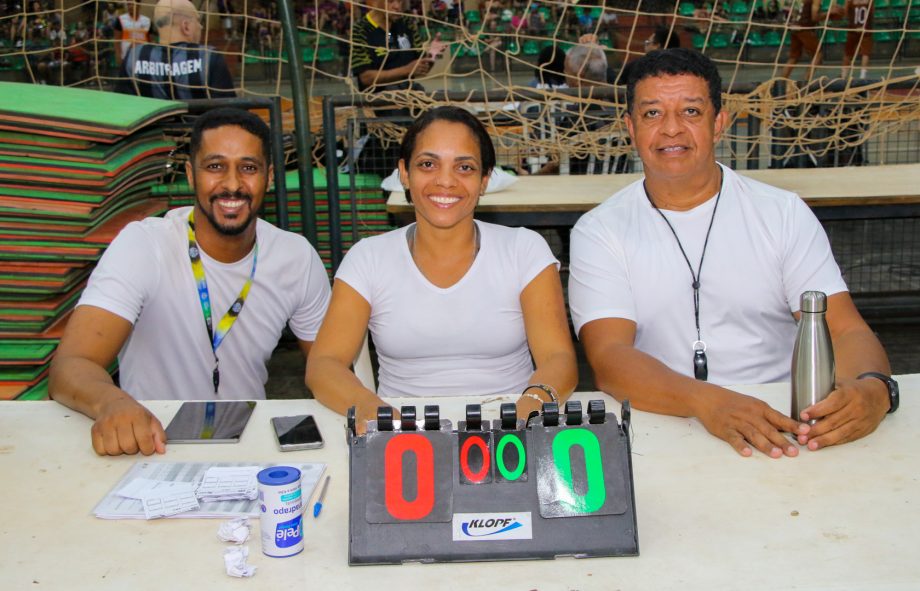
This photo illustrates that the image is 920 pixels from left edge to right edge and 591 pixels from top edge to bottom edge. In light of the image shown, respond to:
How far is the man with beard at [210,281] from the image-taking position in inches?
100.0

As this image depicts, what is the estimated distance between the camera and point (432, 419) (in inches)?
58.8

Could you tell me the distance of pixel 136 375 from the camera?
269 cm

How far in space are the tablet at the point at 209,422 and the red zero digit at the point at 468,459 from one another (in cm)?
60

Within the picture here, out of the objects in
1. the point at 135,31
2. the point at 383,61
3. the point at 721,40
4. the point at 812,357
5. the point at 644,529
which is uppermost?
the point at 721,40

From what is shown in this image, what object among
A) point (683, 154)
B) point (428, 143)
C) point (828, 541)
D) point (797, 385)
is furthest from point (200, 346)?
point (828, 541)

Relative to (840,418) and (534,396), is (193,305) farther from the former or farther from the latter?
(840,418)

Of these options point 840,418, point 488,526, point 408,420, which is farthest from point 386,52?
point 488,526

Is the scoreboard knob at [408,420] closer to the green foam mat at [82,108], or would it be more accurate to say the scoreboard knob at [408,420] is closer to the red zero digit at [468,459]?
the red zero digit at [468,459]

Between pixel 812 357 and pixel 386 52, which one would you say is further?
pixel 386 52

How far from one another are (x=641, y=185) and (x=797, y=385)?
2.91 feet

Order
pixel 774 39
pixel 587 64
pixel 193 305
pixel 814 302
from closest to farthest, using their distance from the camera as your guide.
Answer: pixel 814 302, pixel 193 305, pixel 587 64, pixel 774 39

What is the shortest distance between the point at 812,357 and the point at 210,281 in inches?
60.6

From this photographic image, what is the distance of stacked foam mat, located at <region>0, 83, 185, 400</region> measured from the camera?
10.5 feet

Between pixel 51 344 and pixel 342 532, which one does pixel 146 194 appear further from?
pixel 342 532
